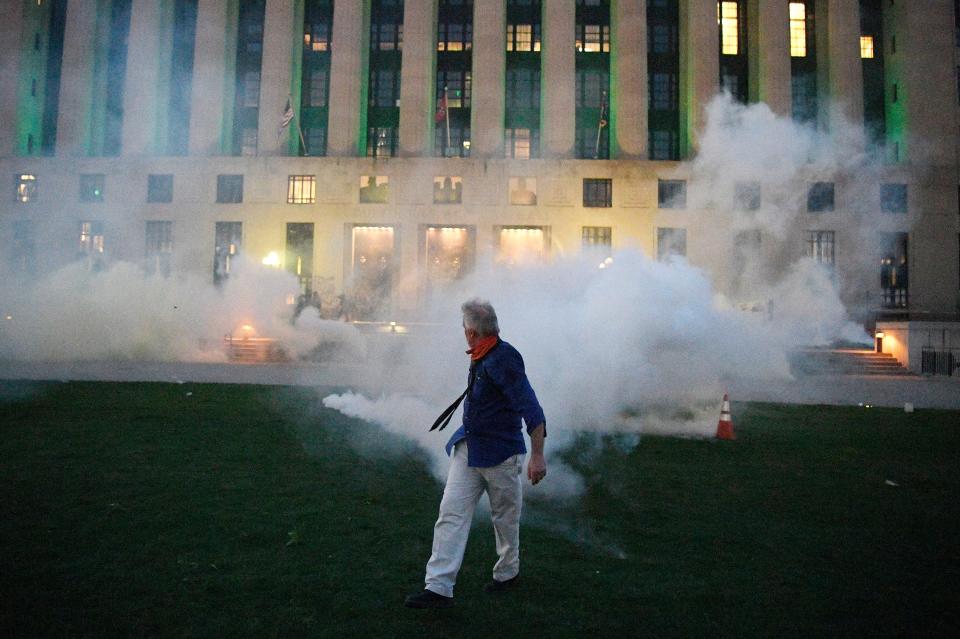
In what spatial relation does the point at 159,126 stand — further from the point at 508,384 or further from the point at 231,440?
the point at 508,384

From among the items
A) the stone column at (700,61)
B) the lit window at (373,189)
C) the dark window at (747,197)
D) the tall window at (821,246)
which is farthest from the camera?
the lit window at (373,189)

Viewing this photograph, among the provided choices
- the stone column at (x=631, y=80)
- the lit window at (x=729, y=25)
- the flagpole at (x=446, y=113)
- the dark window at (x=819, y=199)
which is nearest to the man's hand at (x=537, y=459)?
the flagpole at (x=446, y=113)

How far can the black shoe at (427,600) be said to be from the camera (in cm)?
359

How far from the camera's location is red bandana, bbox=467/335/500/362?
404cm

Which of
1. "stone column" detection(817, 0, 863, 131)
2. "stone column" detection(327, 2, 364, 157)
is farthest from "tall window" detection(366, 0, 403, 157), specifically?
"stone column" detection(817, 0, 863, 131)

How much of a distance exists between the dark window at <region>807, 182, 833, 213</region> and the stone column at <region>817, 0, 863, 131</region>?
5.07 meters

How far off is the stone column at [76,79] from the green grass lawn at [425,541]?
39058 mm

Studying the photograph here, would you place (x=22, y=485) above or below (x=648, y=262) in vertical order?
below

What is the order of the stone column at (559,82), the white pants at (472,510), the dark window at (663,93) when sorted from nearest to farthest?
the white pants at (472,510), the stone column at (559,82), the dark window at (663,93)

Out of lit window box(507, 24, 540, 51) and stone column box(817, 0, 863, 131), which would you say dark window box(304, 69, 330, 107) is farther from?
stone column box(817, 0, 863, 131)

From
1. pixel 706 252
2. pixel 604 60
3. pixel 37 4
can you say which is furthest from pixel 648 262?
pixel 37 4

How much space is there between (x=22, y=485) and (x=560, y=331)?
6.87 m

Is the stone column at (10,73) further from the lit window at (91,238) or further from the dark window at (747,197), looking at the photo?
the dark window at (747,197)

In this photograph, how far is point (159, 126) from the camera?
3931 centimetres
